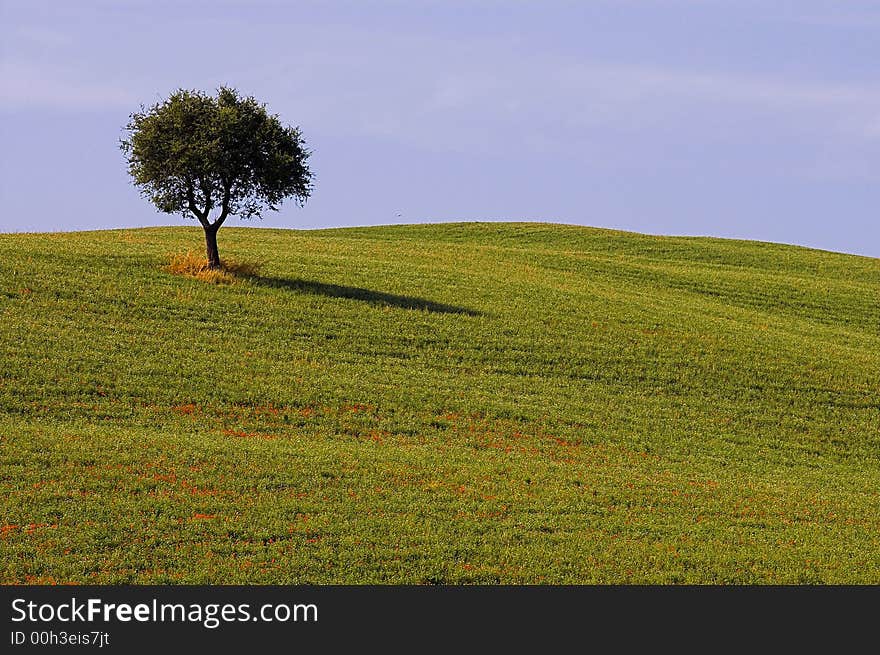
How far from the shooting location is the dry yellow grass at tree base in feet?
149

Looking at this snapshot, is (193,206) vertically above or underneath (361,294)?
above

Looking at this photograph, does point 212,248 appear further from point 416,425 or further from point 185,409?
point 416,425

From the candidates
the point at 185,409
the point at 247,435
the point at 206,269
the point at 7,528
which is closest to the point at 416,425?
the point at 247,435

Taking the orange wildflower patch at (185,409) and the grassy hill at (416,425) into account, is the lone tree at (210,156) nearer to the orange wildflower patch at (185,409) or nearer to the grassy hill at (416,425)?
the grassy hill at (416,425)

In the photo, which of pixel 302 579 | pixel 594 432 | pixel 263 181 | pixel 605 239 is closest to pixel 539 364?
pixel 594 432

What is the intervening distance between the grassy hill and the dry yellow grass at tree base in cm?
98

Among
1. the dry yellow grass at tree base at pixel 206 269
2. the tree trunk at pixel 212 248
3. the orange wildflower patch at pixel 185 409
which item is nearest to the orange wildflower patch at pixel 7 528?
the orange wildflower patch at pixel 185 409

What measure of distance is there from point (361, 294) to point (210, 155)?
10112 mm

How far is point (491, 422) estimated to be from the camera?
3081 centimetres

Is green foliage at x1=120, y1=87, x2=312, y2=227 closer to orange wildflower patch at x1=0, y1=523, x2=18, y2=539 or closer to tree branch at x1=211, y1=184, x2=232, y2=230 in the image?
tree branch at x1=211, y1=184, x2=232, y2=230

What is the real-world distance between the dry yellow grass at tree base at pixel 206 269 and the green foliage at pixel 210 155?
2.24 m

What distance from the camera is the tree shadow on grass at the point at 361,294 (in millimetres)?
44562

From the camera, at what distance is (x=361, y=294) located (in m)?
46.0

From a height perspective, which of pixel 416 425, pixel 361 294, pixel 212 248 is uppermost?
pixel 212 248
